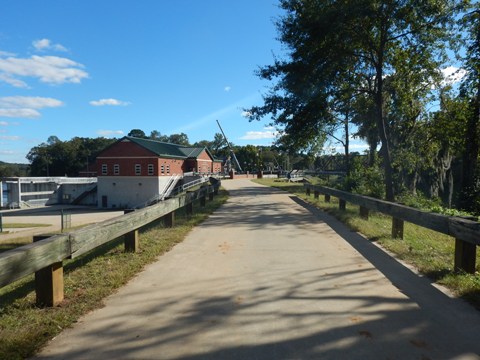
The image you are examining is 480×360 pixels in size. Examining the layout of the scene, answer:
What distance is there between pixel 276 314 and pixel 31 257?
2.59 meters

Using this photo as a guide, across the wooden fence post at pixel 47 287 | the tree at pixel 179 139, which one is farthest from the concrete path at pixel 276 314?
the tree at pixel 179 139

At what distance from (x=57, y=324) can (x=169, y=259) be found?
9.50ft

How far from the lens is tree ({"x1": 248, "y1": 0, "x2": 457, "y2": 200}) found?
49.7ft

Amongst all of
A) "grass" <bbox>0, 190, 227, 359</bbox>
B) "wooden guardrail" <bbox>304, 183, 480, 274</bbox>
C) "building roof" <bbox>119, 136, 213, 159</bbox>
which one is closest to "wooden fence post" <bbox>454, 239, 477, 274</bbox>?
"wooden guardrail" <bbox>304, 183, 480, 274</bbox>

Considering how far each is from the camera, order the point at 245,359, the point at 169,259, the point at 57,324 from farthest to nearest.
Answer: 1. the point at 169,259
2. the point at 57,324
3. the point at 245,359

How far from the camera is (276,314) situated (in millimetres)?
4172

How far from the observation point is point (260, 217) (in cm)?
1231

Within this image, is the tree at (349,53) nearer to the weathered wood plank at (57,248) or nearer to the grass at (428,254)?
the grass at (428,254)

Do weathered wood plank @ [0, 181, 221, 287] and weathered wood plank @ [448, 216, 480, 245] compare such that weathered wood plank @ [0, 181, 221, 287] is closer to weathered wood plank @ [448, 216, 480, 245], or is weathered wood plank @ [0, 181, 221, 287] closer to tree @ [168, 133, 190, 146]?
weathered wood plank @ [448, 216, 480, 245]

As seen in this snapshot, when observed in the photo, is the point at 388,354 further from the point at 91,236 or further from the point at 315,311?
the point at 91,236

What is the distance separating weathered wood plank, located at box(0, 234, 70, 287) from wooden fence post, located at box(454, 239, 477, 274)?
5.32 meters

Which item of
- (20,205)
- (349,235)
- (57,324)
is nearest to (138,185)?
(20,205)

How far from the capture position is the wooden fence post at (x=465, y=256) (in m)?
5.50

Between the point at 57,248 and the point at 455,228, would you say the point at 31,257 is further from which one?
the point at 455,228
